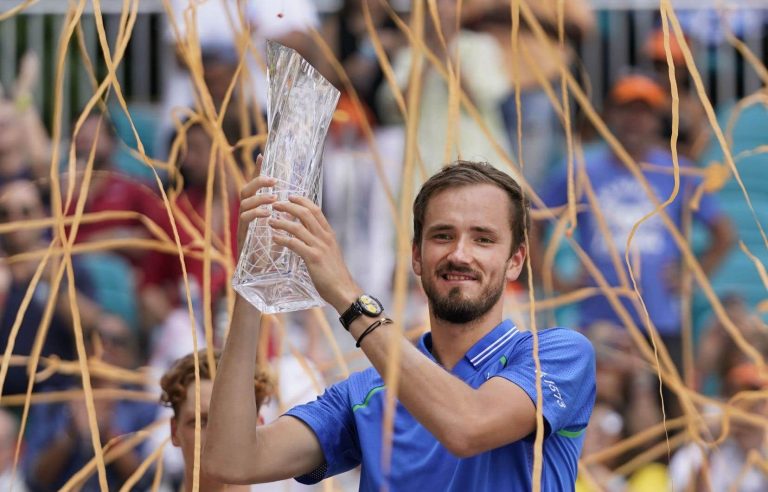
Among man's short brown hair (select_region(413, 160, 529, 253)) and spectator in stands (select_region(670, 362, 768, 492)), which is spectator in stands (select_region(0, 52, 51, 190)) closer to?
spectator in stands (select_region(670, 362, 768, 492))

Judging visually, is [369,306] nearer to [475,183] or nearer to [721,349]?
[475,183]

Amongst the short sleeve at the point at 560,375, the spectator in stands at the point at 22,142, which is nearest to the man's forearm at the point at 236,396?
the short sleeve at the point at 560,375

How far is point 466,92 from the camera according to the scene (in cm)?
543

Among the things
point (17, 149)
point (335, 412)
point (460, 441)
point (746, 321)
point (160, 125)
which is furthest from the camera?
point (160, 125)

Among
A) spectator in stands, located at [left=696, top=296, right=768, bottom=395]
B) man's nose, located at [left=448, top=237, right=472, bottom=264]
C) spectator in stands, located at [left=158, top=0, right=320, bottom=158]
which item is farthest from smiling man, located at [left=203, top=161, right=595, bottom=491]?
spectator in stands, located at [left=696, top=296, right=768, bottom=395]

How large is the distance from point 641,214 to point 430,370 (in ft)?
11.9

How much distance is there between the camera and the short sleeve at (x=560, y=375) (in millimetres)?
2275

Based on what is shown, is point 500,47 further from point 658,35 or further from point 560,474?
point 560,474

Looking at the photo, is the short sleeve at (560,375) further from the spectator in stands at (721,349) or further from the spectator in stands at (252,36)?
the spectator in stands at (721,349)

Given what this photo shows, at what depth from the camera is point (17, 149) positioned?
5.73 m

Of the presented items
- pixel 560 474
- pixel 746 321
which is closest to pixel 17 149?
pixel 746 321

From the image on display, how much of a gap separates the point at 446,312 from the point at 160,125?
155 inches

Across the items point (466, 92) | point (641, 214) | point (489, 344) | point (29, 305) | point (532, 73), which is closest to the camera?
point (489, 344)

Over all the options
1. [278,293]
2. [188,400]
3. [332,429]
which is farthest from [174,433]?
[278,293]
